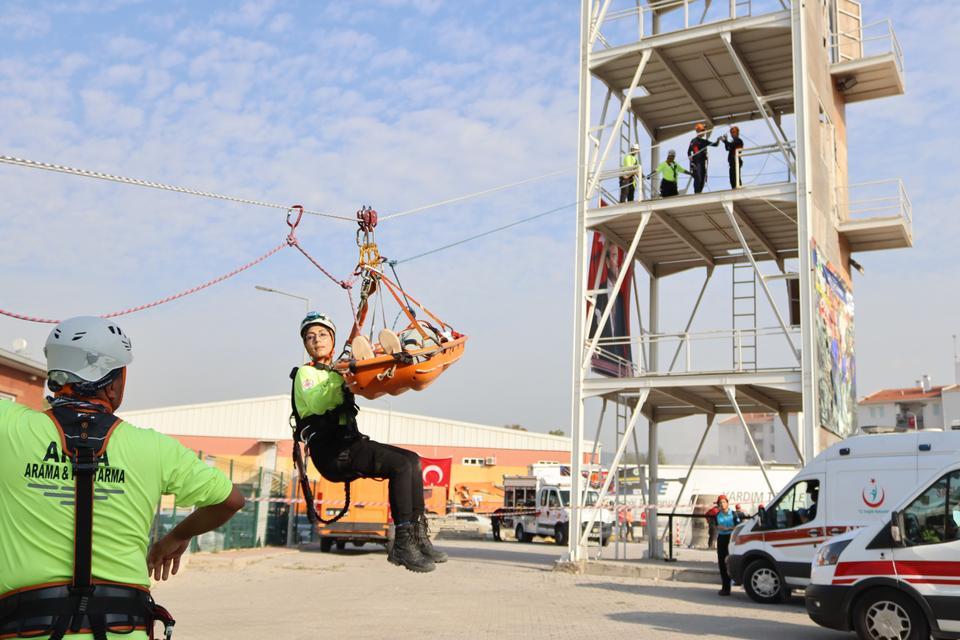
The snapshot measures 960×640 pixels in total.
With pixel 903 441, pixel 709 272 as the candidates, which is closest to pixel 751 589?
pixel 903 441

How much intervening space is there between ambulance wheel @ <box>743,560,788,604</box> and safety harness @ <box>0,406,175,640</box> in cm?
1482

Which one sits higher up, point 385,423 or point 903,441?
point 385,423

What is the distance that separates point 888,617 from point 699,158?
43.9 feet

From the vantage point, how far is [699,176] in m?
21.9

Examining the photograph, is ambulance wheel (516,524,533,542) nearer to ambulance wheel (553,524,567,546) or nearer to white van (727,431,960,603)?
ambulance wheel (553,524,567,546)

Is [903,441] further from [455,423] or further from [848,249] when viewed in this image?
[455,423]

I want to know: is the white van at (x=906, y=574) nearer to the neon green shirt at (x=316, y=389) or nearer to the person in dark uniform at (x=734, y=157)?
the neon green shirt at (x=316, y=389)

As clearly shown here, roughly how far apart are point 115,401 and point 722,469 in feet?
134

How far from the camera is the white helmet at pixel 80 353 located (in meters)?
3.33

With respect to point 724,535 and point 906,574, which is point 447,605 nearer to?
point 724,535

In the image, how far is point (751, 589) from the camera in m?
16.5

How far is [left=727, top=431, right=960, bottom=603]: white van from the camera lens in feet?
47.7

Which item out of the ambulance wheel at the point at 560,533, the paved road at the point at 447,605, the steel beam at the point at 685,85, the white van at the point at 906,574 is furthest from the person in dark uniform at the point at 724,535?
the ambulance wheel at the point at 560,533

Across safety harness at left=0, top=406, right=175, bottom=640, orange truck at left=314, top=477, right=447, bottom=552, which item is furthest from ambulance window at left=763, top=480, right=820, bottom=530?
safety harness at left=0, top=406, right=175, bottom=640
